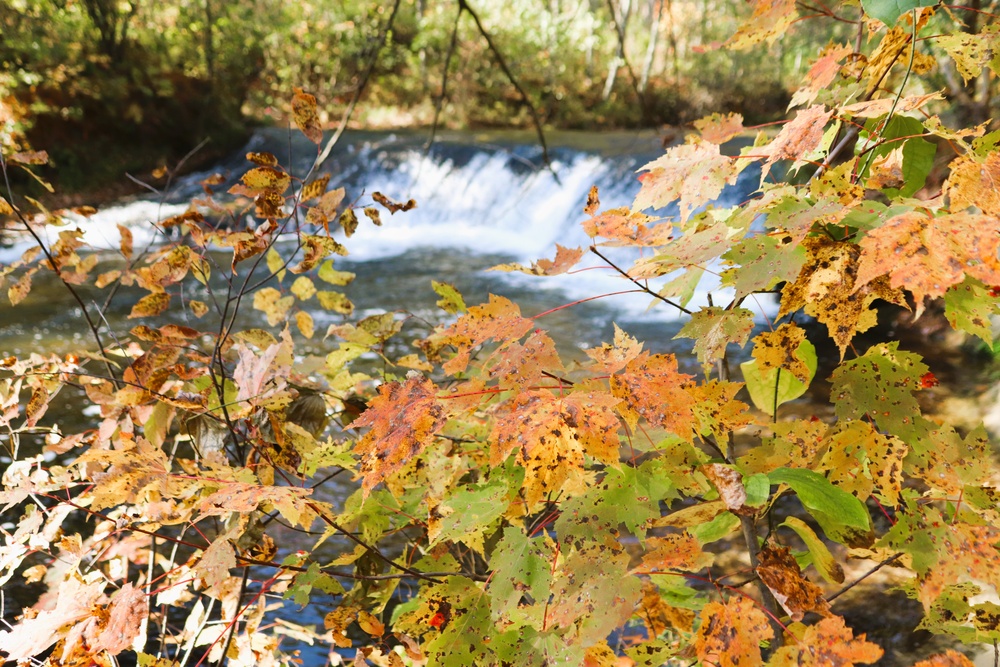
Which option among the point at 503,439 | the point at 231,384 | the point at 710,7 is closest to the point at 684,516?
the point at 503,439

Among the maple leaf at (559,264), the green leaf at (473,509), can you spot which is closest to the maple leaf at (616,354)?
the maple leaf at (559,264)

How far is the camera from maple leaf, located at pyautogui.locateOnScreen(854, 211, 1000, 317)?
64 centimetres

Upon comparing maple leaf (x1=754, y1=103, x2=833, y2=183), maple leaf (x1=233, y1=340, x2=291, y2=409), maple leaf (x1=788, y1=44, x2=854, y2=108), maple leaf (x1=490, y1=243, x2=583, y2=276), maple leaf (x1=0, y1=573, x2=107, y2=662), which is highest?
maple leaf (x1=788, y1=44, x2=854, y2=108)

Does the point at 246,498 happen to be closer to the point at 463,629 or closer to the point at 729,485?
the point at 463,629

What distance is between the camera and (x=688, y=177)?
0.92 meters

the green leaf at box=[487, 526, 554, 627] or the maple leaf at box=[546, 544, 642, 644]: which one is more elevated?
the maple leaf at box=[546, 544, 642, 644]

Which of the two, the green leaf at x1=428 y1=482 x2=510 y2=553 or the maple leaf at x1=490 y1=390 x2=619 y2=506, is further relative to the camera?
the green leaf at x1=428 y1=482 x2=510 y2=553

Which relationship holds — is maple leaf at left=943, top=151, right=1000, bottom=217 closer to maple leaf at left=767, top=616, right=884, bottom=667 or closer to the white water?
maple leaf at left=767, top=616, right=884, bottom=667

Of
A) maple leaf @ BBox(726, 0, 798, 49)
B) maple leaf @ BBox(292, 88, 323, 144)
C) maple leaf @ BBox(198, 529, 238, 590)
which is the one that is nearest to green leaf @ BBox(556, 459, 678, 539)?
maple leaf @ BBox(198, 529, 238, 590)

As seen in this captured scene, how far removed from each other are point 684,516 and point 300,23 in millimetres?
16668

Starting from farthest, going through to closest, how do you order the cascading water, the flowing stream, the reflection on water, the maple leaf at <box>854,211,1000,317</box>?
the cascading water
the flowing stream
the reflection on water
the maple leaf at <box>854,211,1000,317</box>

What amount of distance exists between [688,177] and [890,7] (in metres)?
0.29

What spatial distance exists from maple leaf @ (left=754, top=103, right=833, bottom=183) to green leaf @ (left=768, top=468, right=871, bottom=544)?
14.5 inches

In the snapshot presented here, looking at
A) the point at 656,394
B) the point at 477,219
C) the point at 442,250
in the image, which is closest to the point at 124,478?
the point at 656,394
